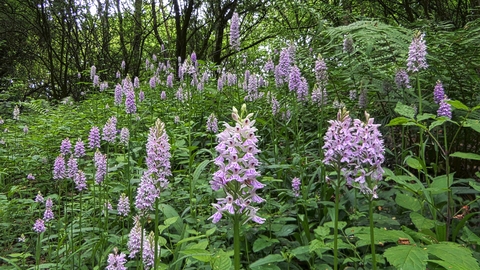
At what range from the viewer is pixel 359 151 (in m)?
1.61

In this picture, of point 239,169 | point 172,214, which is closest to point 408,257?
point 239,169

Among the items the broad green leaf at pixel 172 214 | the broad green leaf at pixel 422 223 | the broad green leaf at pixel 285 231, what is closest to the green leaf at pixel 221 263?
the broad green leaf at pixel 285 231

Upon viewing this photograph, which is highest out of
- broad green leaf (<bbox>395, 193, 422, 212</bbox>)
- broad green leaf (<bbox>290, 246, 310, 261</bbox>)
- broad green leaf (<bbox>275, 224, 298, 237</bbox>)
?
broad green leaf (<bbox>395, 193, 422, 212</bbox>)

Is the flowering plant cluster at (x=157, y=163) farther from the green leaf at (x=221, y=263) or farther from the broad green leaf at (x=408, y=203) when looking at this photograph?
the broad green leaf at (x=408, y=203)

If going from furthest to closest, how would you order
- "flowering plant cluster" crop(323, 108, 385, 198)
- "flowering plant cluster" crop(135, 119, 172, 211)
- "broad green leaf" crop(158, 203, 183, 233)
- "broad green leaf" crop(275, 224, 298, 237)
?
"broad green leaf" crop(158, 203, 183, 233) → "broad green leaf" crop(275, 224, 298, 237) → "flowering plant cluster" crop(135, 119, 172, 211) → "flowering plant cluster" crop(323, 108, 385, 198)

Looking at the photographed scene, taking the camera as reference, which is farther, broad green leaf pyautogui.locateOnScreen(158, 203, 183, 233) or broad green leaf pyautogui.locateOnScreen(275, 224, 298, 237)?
broad green leaf pyautogui.locateOnScreen(158, 203, 183, 233)

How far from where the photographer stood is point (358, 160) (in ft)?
5.33

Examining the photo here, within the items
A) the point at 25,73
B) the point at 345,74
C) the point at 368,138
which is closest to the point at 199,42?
the point at 25,73

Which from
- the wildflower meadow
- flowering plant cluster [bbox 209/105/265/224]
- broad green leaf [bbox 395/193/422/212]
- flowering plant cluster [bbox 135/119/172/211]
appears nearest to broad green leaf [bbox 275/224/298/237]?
the wildflower meadow

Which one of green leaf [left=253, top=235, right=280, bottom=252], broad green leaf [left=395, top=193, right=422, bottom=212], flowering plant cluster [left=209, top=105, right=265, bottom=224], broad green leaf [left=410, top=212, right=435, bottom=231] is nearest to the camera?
flowering plant cluster [left=209, top=105, right=265, bottom=224]

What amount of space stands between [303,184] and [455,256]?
4.98 feet

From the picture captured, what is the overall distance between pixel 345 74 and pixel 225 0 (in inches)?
364

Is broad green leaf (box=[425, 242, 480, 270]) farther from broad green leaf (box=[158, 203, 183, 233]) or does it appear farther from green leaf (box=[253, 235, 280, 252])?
broad green leaf (box=[158, 203, 183, 233])

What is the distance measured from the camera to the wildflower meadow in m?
1.63
